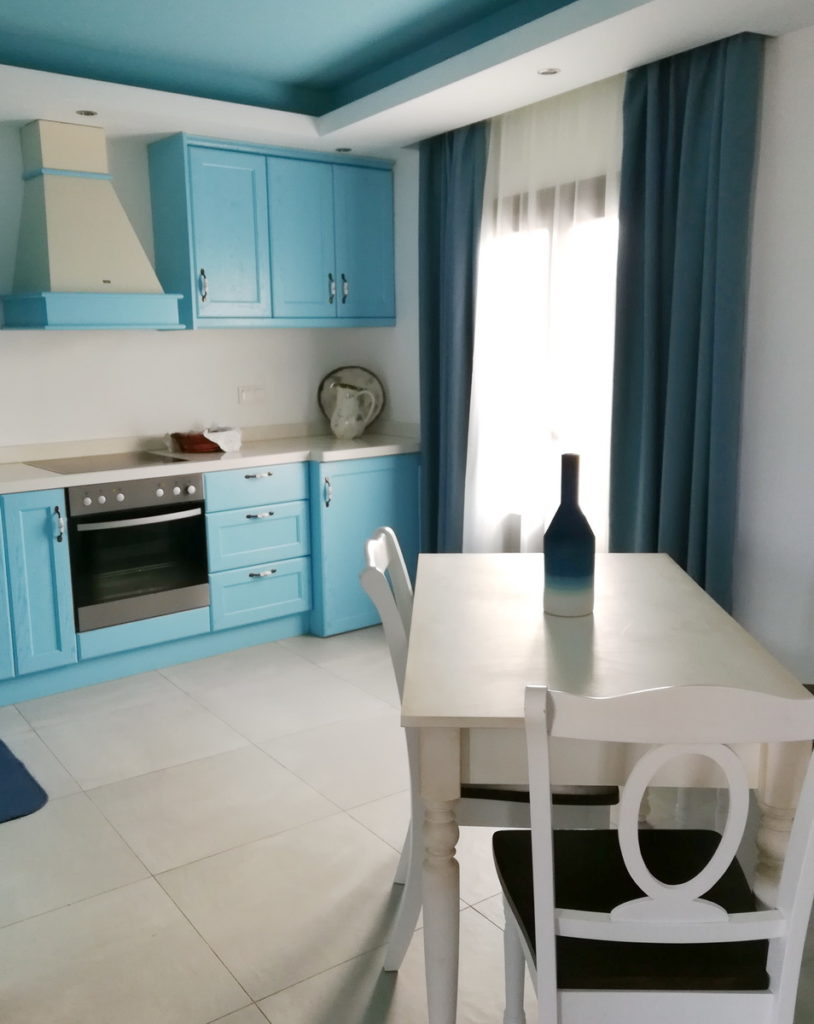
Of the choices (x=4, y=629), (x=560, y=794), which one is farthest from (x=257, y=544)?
(x=560, y=794)

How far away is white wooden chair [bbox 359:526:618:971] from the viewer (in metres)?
1.89

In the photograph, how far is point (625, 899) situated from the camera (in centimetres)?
151

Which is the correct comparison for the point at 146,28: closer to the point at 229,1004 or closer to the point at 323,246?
the point at 323,246

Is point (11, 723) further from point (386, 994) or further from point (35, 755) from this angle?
point (386, 994)

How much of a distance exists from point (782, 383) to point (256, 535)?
7.48 ft

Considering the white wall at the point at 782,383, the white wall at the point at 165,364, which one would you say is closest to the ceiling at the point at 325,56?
the white wall at the point at 782,383

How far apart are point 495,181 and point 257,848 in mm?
2824

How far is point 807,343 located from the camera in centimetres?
288

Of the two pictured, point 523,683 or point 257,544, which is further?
point 257,544

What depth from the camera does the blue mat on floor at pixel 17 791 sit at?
2805 millimetres

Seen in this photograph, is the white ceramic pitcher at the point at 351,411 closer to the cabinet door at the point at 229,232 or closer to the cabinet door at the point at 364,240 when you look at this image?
the cabinet door at the point at 364,240

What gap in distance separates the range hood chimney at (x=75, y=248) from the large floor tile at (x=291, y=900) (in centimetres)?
222

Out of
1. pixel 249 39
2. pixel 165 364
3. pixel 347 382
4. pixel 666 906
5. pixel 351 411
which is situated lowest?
pixel 666 906

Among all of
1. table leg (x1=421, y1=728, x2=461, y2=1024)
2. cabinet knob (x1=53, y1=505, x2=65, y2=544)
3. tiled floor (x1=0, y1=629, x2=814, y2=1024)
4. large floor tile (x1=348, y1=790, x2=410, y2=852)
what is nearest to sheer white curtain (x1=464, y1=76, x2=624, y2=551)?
tiled floor (x1=0, y1=629, x2=814, y2=1024)
